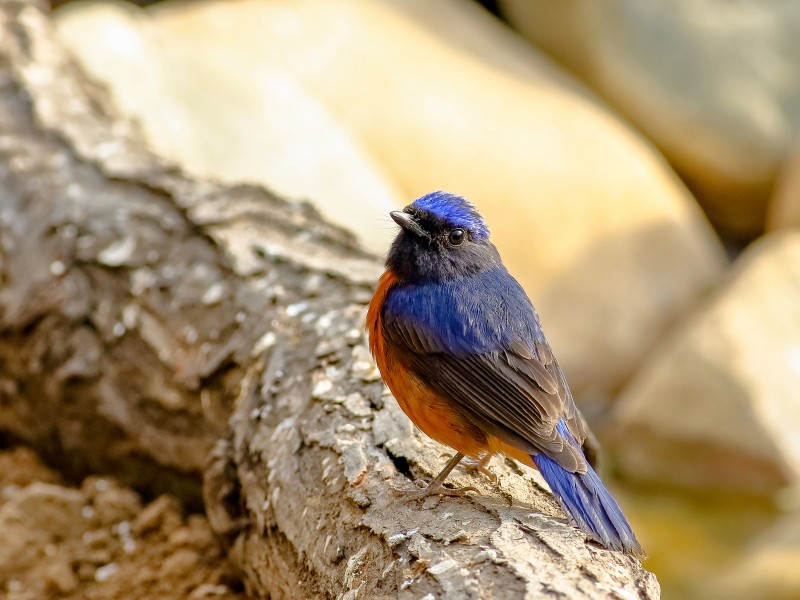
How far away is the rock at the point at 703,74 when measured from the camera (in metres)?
7.19

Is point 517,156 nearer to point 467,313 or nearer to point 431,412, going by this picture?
point 467,313

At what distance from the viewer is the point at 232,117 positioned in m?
5.99

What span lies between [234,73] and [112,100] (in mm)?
1380

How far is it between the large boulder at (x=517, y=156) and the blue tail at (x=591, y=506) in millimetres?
3839

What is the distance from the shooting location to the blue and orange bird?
275 cm

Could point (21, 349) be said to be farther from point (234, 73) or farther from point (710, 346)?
point (710, 346)

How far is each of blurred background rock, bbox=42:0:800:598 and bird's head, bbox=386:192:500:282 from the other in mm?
2089

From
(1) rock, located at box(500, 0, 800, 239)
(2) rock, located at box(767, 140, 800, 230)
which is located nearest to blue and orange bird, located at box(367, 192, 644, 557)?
(2) rock, located at box(767, 140, 800, 230)

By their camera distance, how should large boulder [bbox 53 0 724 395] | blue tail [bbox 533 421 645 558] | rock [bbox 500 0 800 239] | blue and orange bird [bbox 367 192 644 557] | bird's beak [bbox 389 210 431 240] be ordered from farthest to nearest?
1. rock [bbox 500 0 800 239]
2. large boulder [bbox 53 0 724 395]
3. bird's beak [bbox 389 210 431 240]
4. blue and orange bird [bbox 367 192 644 557]
5. blue tail [bbox 533 421 645 558]

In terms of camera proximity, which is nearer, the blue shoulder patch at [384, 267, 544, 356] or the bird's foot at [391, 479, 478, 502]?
the bird's foot at [391, 479, 478, 502]

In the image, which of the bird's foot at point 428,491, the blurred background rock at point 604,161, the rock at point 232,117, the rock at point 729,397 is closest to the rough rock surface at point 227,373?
the bird's foot at point 428,491

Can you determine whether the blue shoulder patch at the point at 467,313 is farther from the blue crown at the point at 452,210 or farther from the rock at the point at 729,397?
the rock at the point at 729,397

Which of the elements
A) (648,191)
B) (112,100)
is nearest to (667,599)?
(648,191)

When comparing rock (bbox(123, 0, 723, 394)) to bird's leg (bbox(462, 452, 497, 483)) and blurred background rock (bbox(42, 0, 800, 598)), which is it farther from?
bird's leg (bbox(462, 452, 497, 483))
